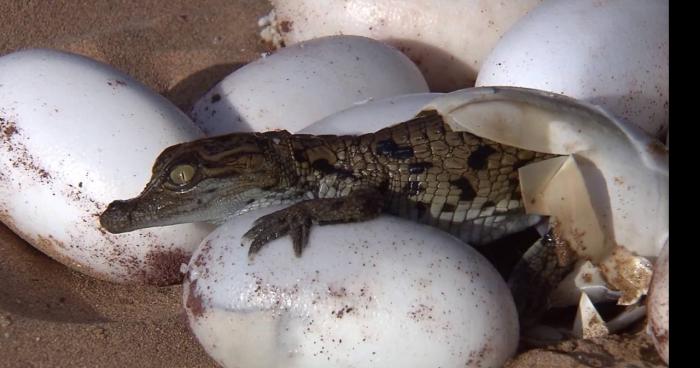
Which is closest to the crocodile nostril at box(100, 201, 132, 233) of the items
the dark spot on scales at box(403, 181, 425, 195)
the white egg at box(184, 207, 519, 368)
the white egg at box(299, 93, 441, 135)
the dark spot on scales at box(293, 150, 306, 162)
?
the white egg at box(184, 207, 519, 368)

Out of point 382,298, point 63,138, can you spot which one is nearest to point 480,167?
point 382,298

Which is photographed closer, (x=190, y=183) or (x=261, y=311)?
(x=261, y=311)

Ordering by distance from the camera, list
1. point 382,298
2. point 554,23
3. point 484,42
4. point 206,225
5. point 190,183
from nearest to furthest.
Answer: point 382,298 < point 190,183 < point 206,225 < point 554,23 < point 484,42

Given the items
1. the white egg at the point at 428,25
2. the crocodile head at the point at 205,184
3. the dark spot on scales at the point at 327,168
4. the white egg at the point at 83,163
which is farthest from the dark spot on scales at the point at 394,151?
the white egg at the point at 428,25

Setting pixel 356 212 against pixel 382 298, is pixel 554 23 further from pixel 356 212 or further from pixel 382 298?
pixel 382 298

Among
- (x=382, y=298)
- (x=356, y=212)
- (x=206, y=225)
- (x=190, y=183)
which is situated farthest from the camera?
(x=206, y=225)

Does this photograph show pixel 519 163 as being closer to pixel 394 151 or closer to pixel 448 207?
pixel 448 207

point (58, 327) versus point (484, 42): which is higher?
point (484, 42)

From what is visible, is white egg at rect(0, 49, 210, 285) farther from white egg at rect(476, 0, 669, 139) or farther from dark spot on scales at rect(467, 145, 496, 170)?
white egg at rect(476, 0, 669, 139)

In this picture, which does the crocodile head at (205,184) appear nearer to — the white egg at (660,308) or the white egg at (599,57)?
the white egg at (599,57)
